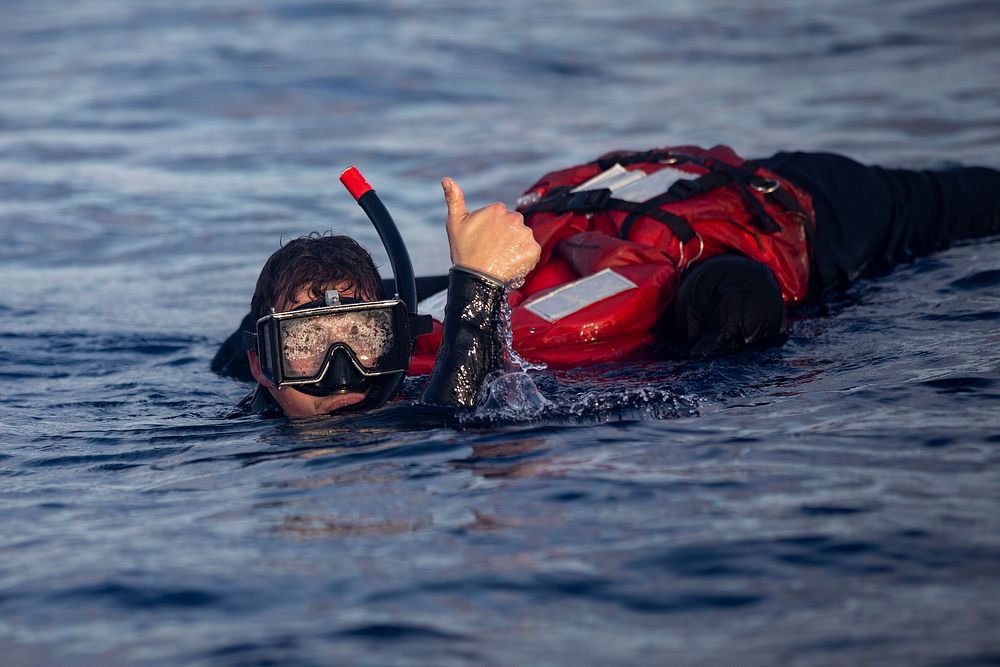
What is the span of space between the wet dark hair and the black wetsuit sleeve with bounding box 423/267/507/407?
313 millimetres

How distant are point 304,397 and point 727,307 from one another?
1.58 meters

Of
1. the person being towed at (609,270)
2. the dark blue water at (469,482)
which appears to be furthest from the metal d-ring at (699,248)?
the dark blue water at (469,482)

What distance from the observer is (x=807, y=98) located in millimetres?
10797

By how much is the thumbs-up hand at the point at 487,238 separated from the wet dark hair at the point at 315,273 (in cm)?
35

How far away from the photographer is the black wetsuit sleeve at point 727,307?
4535 mm

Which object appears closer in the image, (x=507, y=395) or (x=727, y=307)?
(x=507, y=395)

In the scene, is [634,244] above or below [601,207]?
below

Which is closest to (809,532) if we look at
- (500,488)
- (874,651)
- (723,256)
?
(874,651)

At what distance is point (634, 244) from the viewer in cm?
488

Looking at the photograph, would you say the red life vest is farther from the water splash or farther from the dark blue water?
the water splash

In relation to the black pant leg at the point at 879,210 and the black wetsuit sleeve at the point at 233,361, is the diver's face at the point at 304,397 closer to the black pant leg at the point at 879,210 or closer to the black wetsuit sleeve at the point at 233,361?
the black wetsuit sleeve at the point at 233,361

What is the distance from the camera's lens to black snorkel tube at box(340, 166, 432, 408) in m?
3.81

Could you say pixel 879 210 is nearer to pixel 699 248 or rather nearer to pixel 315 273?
pixel 699 248

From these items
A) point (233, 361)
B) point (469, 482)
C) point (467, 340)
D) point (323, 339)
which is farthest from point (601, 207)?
point (469, 482)
